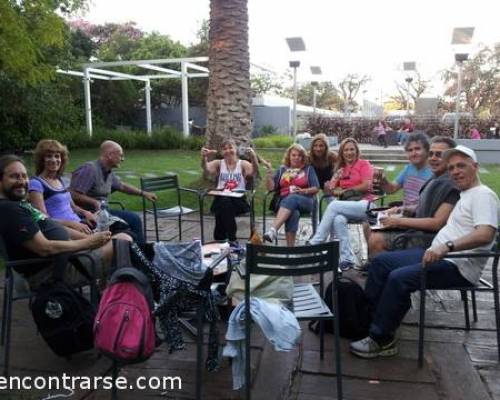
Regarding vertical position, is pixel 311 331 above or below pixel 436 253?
below

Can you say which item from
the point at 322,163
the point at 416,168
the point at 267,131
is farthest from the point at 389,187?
the point at 267,131

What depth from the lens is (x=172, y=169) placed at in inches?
486

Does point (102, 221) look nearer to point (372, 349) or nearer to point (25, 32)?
point (372, 349)

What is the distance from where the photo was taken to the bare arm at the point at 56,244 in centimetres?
277

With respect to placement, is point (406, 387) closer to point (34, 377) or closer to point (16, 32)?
point (34, 377)

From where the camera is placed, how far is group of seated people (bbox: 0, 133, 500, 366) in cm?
281

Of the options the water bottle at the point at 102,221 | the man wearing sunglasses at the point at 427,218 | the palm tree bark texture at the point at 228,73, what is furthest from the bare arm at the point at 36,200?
the palm tree bark texture at the point at 228,73

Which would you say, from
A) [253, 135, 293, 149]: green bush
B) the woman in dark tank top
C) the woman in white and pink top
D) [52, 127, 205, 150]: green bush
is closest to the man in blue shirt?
the woman in dark tank top

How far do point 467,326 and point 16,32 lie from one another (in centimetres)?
521

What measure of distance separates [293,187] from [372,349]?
2.33 meters

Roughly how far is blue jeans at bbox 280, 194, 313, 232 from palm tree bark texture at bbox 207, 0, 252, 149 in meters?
2.90

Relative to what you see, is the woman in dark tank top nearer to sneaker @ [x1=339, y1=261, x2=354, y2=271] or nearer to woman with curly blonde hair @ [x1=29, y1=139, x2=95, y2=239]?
sneaker @ [x1=339, y1=261, x2=354, y2=271]

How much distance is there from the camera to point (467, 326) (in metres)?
3.33

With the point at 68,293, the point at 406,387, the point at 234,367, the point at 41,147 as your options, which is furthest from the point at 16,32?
the point at 406,387
